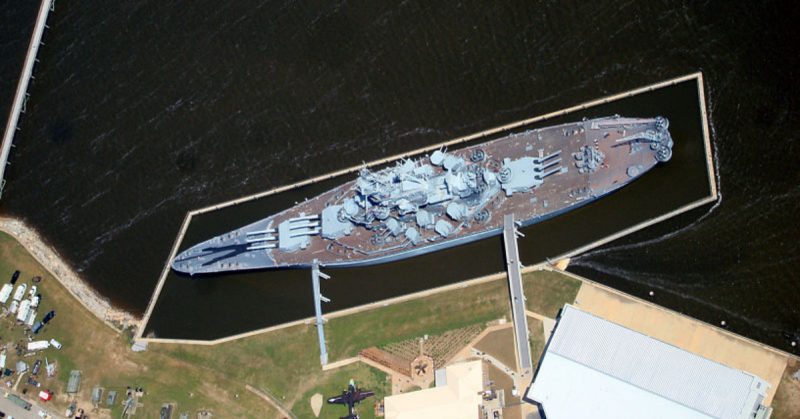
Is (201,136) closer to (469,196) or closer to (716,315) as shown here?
(469,196)

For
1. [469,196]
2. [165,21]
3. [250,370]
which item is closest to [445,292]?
[469,196]

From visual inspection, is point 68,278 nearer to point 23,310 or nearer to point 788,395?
point 23,310

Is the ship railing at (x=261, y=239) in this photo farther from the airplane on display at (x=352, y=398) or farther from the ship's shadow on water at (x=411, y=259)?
the airplane on display at (x=352, y=398)

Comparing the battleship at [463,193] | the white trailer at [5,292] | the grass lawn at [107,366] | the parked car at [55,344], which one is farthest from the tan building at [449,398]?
the white trailer at [5,292]

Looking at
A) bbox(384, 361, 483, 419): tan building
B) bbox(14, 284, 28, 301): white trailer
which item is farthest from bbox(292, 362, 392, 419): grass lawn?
bbox(14, 284, 28, 301): white trailer

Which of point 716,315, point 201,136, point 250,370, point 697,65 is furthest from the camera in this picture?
point 201,136

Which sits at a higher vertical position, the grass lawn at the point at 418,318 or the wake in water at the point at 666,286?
the wake in water at the point at 666,286
